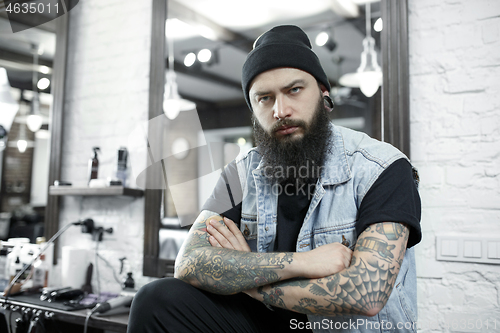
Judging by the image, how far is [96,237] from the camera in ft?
Answer: 7.00

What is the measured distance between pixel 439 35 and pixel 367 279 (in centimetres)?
107

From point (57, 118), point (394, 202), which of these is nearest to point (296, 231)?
point (394, 202)

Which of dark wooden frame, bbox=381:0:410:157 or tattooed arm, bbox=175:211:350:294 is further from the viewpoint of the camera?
dark wooden frame, bbox=381:0:410:157

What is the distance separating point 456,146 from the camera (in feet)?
4.82

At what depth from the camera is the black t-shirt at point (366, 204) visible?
107 centimetres

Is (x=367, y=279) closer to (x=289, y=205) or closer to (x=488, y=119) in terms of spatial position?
(x=289, y=205)

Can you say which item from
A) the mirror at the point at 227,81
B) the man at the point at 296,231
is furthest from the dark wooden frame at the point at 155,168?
the man at the point at 296,231

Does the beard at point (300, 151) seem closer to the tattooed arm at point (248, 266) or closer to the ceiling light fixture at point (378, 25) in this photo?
the tattooed arm at point (248, 266)

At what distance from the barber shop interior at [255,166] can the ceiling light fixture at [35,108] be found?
0.02 metres

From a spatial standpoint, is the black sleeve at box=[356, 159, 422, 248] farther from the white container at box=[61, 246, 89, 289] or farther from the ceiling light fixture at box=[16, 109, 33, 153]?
the ceiling light fixture at box=[16, 109, 33, 153]

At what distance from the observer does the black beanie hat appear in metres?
1.32

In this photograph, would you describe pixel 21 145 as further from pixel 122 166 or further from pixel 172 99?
pixel 172 99

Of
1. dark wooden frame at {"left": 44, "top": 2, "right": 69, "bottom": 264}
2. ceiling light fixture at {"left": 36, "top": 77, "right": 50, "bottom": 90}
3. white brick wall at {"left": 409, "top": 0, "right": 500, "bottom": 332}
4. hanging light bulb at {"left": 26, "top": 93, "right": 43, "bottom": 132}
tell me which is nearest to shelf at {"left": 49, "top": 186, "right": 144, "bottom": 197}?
dark wooden frame at {"left": 44, "top": 2, "right": 69, "bottom": 264}

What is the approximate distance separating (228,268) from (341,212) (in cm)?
40
